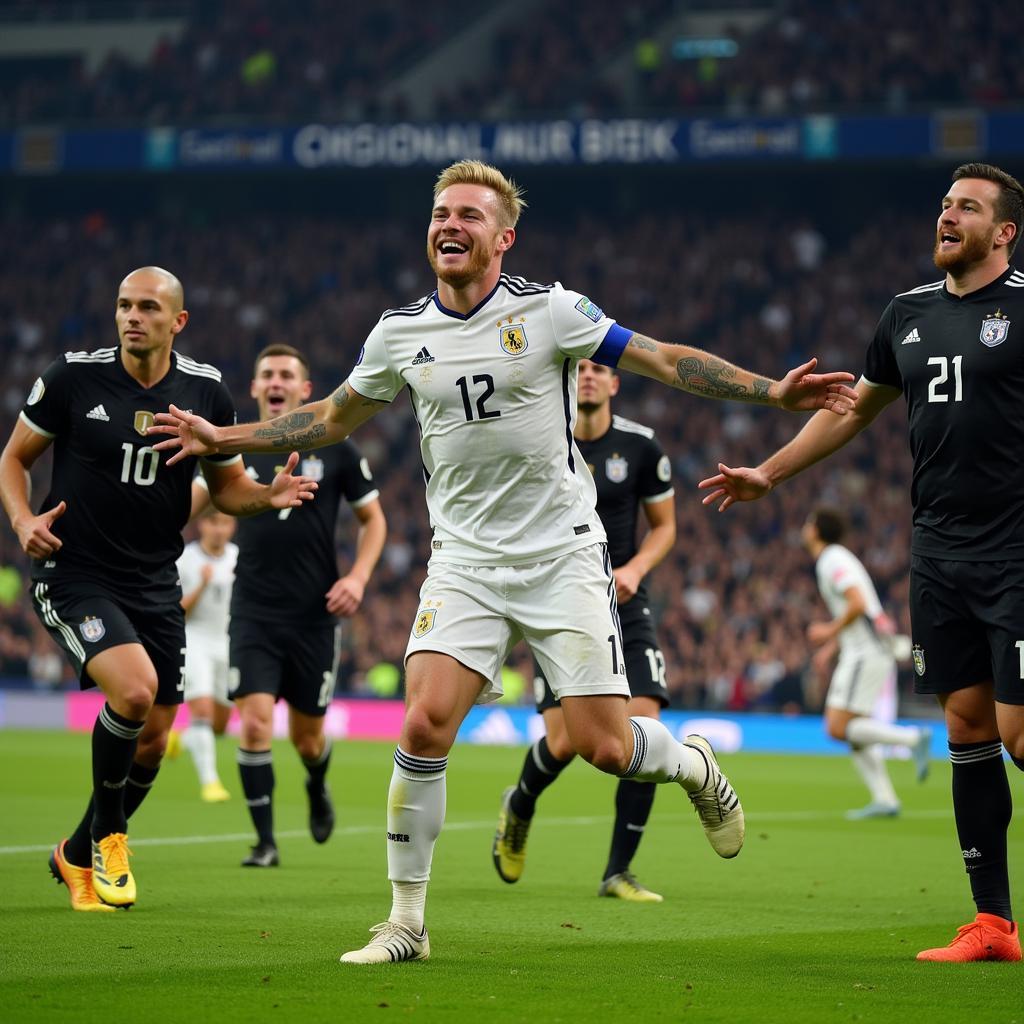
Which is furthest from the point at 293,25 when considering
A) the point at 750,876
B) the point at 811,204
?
the point at 750,876

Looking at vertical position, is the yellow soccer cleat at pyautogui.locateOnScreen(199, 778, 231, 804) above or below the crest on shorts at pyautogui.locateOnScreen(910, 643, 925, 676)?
below

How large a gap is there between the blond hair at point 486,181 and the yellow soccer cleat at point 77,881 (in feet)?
11.8

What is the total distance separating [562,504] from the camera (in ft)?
21.0

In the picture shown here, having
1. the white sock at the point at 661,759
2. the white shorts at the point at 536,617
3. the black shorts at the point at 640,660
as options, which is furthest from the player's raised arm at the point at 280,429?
the black shorts at the point at 640,660

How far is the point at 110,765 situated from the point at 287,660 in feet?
8.68

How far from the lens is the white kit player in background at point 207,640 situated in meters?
15.8

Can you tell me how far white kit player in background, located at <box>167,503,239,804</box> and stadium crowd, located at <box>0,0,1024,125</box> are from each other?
1952 cm

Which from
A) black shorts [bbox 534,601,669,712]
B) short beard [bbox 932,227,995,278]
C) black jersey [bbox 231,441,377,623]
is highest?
short beard [bbox 932,227,995,278]

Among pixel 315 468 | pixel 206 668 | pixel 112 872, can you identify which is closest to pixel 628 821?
pixel 112 872

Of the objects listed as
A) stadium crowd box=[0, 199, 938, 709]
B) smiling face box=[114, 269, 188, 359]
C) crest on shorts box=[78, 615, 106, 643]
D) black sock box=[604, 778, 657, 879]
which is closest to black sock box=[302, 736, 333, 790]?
black sock box=[604, 778, 657, 879]

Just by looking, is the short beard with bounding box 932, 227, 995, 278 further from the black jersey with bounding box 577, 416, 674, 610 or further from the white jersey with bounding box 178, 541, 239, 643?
the white jersey with bounding box 178, 541, 239, 643

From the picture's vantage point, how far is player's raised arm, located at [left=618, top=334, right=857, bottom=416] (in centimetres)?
596

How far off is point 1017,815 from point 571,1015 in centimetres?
997

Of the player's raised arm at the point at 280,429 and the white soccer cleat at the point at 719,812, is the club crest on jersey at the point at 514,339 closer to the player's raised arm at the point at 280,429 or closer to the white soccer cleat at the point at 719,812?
the player's raised arm at the point at 280,429
